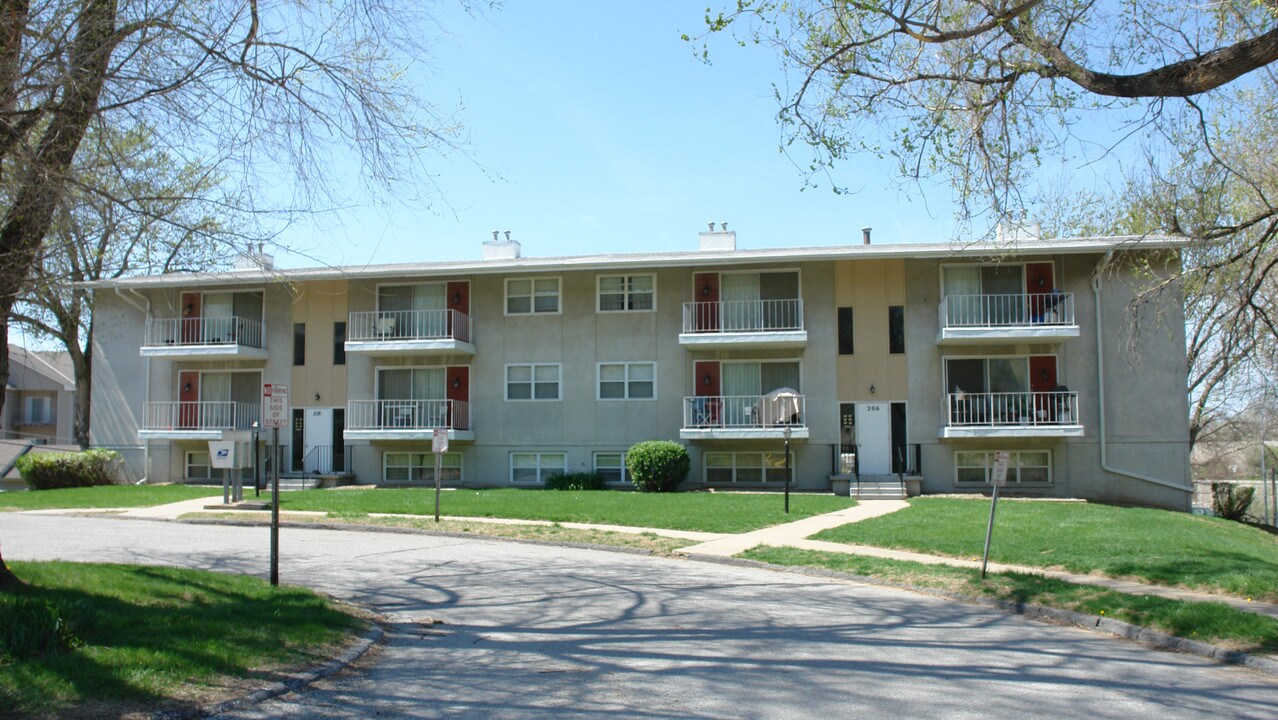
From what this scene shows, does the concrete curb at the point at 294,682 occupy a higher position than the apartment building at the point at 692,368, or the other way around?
the apartment building at the point at 692,368

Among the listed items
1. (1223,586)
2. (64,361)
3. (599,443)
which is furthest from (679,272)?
(64,361)

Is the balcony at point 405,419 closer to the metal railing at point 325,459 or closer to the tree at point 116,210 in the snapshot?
the metal railing at point 325,459

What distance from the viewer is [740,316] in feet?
97.2

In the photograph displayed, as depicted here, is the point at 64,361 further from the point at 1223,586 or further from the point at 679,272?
the point at 1223,586

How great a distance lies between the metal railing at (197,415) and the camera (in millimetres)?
32156

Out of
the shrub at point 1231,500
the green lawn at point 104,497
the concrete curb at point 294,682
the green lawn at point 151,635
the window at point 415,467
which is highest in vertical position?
the window at point 415,467

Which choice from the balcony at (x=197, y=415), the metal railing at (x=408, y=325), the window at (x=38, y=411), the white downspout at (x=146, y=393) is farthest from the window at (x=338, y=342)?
the window at (x=38, y=411)

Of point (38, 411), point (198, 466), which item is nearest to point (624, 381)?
point (198, 466)

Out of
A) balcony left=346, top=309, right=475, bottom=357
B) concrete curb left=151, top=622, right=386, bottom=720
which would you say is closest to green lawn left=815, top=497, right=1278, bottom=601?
concrete curb left=151, top=622, right=386, bottom=720

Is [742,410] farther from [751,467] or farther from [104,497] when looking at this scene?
[104,497]

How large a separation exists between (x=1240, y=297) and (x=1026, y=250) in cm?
1312

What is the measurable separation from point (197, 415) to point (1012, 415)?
24675 mm

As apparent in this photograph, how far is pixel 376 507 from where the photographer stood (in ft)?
73.5

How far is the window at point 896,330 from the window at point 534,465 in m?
10.1
